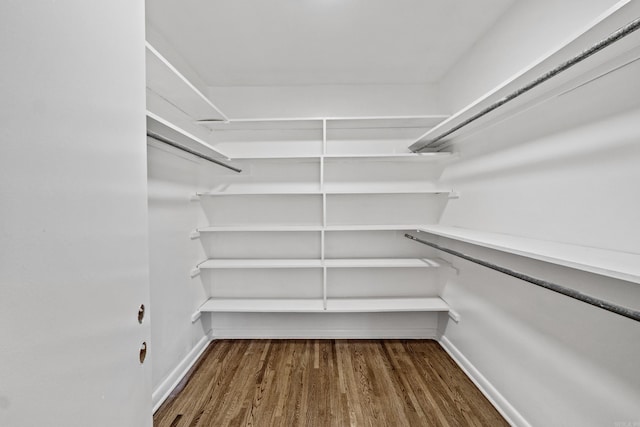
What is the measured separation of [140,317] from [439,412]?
1802mm

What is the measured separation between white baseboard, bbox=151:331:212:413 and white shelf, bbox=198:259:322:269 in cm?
66

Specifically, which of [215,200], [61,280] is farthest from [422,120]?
[61,280]

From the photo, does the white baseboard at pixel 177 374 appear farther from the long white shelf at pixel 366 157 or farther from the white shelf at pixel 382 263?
the long white shelf at pixel 366 157

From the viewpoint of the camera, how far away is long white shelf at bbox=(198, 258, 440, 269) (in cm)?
241

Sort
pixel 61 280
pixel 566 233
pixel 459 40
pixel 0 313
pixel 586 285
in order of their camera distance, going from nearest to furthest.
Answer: pixel 0 313
pixel 61 280
pixel 586 285
pixel 566 233
pixel 459 40

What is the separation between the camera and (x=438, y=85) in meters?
2.67

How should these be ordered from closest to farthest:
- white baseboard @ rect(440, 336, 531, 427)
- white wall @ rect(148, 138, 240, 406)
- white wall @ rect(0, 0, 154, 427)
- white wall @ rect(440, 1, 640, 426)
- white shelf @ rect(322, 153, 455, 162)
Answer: white wall @ rect(0, 0, 154, 427) < white wall @ rect(440, 1, 640, 426) < white baseboard @ rect(440, 336, 531, 427) < white wall @ rect(148, 138, 240, 406) < white shelf @ rect(322, 153, 455, 162)

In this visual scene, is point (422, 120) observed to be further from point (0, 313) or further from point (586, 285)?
point (0, 313)

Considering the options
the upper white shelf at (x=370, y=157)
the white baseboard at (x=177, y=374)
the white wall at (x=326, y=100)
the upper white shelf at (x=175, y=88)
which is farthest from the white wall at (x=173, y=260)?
the white wall at (x=326, y=100)

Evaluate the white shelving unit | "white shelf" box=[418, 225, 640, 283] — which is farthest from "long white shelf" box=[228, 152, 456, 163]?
"white shelf" box=[418, 225, 640, 283]

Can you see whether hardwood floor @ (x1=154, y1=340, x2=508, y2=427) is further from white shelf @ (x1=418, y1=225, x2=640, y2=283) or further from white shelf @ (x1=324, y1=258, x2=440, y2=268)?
white shelf @ (x1=418, y1=225, x2=640, y2=283)

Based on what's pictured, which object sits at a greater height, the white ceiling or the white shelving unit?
the white ceiling

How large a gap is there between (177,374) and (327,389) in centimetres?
107

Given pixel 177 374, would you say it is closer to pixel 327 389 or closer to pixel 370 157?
pixel 327 389
